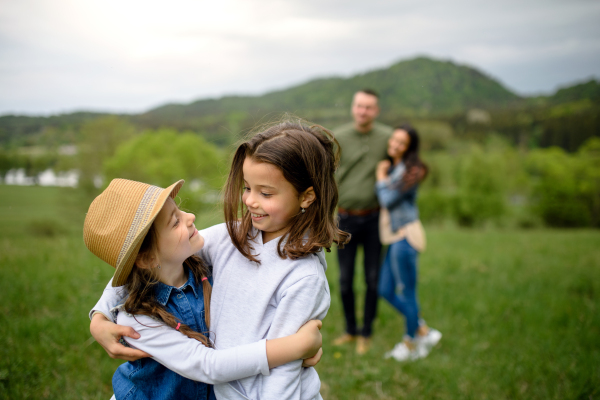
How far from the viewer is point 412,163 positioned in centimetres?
378

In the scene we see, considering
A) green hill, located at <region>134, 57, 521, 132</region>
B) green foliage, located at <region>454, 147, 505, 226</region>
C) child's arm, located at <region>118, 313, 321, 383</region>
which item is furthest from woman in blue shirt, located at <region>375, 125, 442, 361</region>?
green foliage, located at <region>454, 147, 505, 226</region>

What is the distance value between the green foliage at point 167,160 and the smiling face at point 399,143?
69.0 ft

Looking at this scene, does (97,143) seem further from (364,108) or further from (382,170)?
(382,170)

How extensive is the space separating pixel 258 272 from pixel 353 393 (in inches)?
86.7

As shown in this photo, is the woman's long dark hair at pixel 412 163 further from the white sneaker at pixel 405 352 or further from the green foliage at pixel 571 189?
the green foliage at pixel 571 189

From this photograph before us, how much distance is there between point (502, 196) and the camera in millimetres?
28125

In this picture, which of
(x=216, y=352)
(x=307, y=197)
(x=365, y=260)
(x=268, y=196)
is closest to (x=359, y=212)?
(x=365, y=260)

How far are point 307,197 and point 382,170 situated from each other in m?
2.55

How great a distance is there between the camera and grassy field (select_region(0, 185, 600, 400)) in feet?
9.70

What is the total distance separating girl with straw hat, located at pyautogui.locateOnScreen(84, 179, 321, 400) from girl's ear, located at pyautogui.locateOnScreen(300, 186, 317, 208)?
0.46 m

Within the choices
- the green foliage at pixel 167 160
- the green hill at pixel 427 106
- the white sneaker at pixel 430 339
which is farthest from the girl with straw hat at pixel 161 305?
the green foliage at pixel 167 160

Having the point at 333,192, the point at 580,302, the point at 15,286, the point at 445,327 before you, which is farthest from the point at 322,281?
the point at 580,302

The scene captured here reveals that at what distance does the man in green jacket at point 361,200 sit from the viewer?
13.1 ft

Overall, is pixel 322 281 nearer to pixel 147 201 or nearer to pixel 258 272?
pixel 258 272
